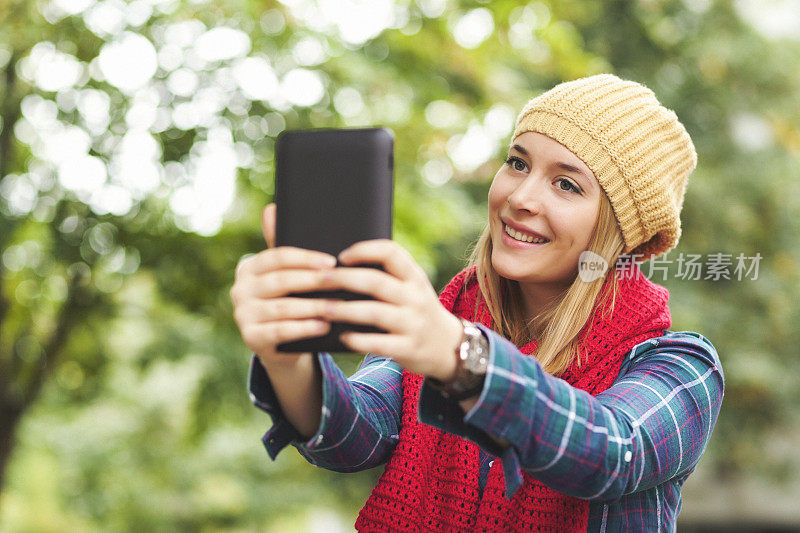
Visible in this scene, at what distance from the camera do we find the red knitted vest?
1491mm

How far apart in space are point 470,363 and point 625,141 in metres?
0.88

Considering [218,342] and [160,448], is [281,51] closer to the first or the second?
[218,342]

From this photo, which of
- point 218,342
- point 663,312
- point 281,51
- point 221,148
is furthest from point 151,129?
point 663,312

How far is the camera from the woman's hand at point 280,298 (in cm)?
99

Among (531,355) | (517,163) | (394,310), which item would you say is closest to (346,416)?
(531,355)

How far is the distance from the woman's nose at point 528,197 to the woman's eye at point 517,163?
84 mm

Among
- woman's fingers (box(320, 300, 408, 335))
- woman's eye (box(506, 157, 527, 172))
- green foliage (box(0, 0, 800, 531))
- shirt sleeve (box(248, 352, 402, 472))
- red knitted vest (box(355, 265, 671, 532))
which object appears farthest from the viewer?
green foliage (box(0, 0, 800, 531))

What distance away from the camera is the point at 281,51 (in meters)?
4.09

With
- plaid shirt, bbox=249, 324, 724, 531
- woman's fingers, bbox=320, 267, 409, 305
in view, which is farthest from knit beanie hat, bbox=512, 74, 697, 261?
woman's fingers, bbox=320, 267, 409, 305

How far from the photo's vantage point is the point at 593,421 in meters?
1.15

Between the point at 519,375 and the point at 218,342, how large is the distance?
3.44 meters

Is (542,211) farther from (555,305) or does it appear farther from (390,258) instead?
(390,258)

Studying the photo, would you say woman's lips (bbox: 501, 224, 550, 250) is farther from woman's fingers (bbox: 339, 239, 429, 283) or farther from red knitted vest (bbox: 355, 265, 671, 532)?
woman's fingers (bbox: 339, 239, 429, 283)

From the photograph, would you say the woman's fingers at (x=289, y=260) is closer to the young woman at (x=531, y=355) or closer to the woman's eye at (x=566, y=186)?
the young woman at (x=531, y=355)
